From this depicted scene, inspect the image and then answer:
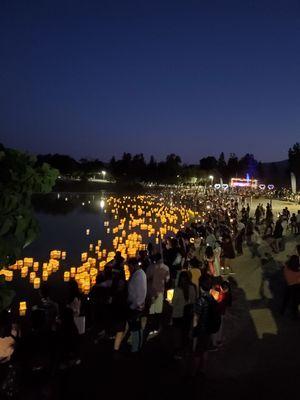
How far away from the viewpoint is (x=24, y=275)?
19.5m

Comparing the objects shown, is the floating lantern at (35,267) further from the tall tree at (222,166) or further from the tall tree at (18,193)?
the tall tree at (222,166)

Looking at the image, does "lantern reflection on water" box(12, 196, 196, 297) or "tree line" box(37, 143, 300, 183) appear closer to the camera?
"lantern reflection on water" box(12, 196, 196, 297)

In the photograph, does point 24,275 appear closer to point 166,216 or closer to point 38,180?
point 38,180

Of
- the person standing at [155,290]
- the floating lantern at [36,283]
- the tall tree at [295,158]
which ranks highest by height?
the tall tree at [295,158]

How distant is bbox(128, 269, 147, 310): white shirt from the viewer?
8039 millimetres

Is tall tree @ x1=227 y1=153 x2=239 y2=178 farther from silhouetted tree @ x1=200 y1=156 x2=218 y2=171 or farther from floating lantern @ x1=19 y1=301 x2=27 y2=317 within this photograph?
floating lantern @ x1=19 y1=301 x2=27 y2=317

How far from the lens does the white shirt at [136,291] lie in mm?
8039

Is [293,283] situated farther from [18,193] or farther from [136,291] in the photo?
[18,193]

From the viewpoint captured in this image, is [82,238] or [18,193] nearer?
[18,193]

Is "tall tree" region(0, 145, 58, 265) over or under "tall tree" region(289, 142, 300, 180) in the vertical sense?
under

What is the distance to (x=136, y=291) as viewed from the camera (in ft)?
26.4

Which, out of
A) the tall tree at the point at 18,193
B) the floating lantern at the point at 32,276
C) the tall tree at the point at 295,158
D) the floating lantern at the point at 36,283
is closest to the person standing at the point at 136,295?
the tall tree at the point at 18,193

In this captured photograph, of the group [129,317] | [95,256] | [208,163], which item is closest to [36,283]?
[95,256]

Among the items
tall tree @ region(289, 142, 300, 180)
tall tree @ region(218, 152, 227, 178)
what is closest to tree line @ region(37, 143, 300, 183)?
tall tree @ region(218, 152, 227, 178)
